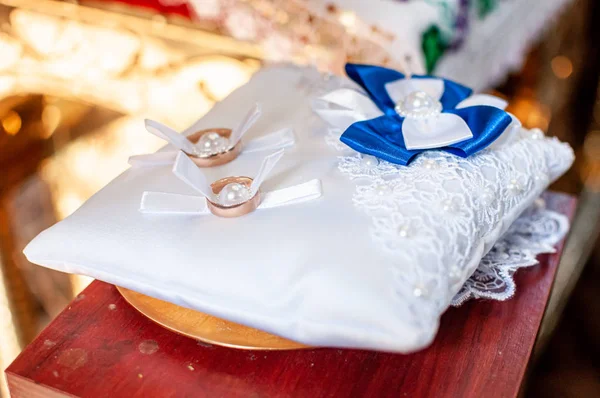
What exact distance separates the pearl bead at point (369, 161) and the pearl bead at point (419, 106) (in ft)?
0.23

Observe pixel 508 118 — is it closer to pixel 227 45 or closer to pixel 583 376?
pixel 227 45

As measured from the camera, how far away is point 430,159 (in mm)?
600

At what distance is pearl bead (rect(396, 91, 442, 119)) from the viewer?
651mm

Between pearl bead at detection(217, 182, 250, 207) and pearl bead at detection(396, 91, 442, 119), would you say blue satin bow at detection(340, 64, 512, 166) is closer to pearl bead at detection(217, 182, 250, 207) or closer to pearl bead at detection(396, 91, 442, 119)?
pearl bead at detection(396, 91, 442, 119)

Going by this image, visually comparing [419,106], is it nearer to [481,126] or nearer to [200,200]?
[481,126]

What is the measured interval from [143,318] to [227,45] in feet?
2.06

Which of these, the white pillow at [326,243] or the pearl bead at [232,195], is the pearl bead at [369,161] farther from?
the pearl bead at [232,195]

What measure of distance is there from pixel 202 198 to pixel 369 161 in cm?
16

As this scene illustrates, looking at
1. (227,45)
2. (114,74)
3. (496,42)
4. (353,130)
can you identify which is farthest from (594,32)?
(353,130)

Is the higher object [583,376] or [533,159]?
[533,159]

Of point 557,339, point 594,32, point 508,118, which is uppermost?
point 508,118

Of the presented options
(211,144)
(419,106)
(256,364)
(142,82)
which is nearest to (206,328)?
(256,364)

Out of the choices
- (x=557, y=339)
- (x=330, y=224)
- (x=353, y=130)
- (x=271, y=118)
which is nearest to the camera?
(x=330, y=224)

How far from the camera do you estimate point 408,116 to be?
0.65 m
